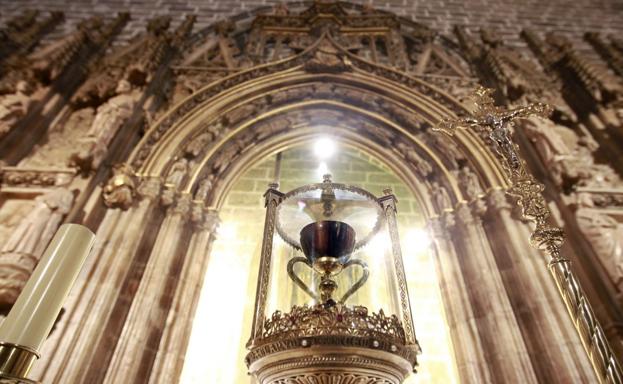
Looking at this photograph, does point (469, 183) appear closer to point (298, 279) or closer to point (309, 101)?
point (309, 101)

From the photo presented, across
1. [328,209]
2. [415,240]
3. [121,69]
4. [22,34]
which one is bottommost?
[328,209]

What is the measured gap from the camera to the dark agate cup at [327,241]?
7.17 ft

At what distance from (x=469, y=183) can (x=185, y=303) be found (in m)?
3.45

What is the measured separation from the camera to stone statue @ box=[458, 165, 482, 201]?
13.5 ft

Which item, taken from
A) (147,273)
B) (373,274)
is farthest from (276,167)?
(373,274)

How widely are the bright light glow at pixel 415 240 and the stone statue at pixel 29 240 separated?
13.8ft

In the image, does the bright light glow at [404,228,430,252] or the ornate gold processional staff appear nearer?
the ornate gold processional staff

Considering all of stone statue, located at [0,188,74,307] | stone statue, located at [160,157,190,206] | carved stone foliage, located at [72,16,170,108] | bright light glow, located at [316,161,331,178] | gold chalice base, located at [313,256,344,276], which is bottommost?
gold chalice base, located at [313,256,344,276]

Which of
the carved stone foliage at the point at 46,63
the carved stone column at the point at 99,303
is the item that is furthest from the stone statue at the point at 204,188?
the carved stone foliage at the point at 46,63

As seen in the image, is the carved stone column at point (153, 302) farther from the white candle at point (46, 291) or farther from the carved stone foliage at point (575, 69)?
the carved stone foliage at point (575, 69)

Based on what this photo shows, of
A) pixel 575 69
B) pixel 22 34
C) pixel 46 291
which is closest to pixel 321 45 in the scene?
pixel 575 69

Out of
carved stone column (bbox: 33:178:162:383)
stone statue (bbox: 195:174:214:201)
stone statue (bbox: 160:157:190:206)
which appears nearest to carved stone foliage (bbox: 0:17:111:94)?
stone statue (bbox: 160:157:190:206)

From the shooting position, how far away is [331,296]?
7.43 ft

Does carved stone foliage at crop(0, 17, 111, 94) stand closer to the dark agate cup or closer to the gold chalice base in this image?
the dark agate cup
